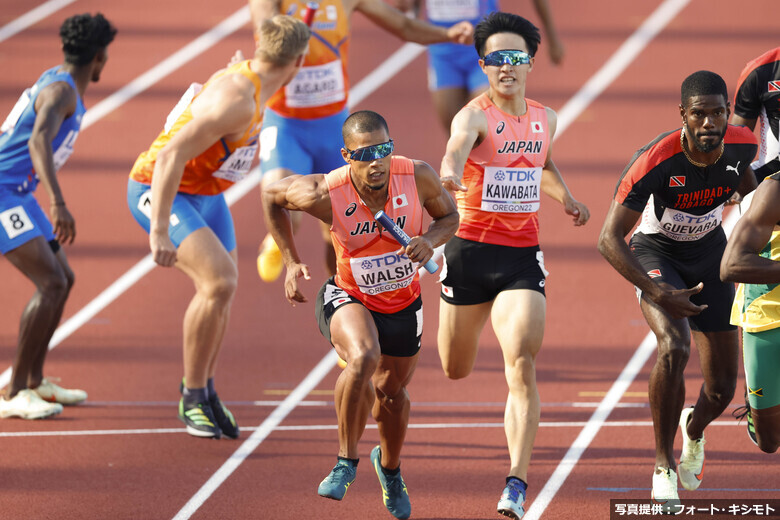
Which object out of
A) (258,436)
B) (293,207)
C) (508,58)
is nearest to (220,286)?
(258,436)

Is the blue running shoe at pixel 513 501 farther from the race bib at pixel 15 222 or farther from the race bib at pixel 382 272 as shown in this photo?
the race bib at pixel 15 222

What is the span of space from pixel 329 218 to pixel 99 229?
5827mm

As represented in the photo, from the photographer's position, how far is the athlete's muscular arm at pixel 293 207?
213 inches

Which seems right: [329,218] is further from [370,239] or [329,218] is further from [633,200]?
[633,200]

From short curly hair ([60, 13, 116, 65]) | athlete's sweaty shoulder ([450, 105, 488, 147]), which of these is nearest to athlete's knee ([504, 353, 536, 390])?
athlete's sweaty shoulder ([450, 105, 488, 147])

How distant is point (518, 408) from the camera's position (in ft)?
18.1

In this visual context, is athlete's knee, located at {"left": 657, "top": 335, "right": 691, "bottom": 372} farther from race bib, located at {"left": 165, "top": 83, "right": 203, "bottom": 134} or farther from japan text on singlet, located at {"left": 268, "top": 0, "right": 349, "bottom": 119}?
japan text on singlet, located at {"left": 268, "top": 0, "right": 349, "bottom": 119}

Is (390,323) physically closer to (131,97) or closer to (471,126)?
(471,126)

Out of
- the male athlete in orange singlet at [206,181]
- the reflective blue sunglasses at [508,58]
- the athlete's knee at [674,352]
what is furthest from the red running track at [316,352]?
the reflective blue sunglasses at [508,58]

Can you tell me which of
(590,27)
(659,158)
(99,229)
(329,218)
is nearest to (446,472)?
(329,218)

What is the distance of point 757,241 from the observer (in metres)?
4.80

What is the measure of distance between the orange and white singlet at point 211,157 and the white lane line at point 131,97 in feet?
7.06

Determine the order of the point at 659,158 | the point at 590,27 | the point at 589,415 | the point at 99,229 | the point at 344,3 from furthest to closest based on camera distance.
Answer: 1. the point at 590,27
2. the point at 99,229
3. the point at 344,3
4. the point at 589,415
5. the point at 659,158

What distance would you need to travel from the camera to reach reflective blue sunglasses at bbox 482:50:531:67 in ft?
19.2
